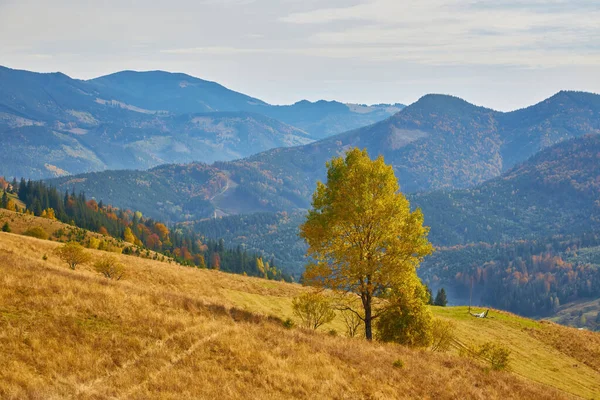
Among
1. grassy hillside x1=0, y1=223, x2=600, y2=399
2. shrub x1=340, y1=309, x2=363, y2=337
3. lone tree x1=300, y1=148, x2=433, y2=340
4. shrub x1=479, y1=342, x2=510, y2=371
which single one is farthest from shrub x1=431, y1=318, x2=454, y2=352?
lone tree x1=300, y1=148, x2=433, y2=340

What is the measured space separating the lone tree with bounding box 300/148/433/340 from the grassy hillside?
4302 millimetres

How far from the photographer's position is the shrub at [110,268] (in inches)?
1985

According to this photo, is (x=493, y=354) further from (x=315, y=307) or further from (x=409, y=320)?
(x=315, y=307)

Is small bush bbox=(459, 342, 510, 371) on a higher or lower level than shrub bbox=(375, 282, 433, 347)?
lower

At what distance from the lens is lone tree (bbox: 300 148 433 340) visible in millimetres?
33188

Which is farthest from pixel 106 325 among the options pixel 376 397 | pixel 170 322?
pixel 376 397

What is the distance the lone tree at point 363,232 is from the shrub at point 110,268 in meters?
25.2

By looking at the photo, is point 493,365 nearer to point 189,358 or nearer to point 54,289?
point 189,358

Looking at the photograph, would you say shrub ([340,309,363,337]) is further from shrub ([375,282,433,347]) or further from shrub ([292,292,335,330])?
shrub ([375,282,433,347])

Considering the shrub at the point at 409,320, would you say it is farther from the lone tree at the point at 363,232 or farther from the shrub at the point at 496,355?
the shrub at the point at 496,355

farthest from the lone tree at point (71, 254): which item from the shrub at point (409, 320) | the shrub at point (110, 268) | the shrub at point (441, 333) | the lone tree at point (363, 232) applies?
the shrub at point (441, 333)

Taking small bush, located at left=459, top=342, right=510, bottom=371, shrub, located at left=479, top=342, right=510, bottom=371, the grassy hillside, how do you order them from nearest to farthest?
1. the grassy hillside
2. shrub, located at left=479, top=342, right=510, bottom=371
3. small bush, located at left=459, top=342, right=510, bottom=371

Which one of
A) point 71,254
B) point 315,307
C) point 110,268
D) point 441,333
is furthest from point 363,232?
point 71,254

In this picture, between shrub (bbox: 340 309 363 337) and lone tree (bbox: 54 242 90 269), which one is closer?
shrub (bbox: 340 309 363 337)
